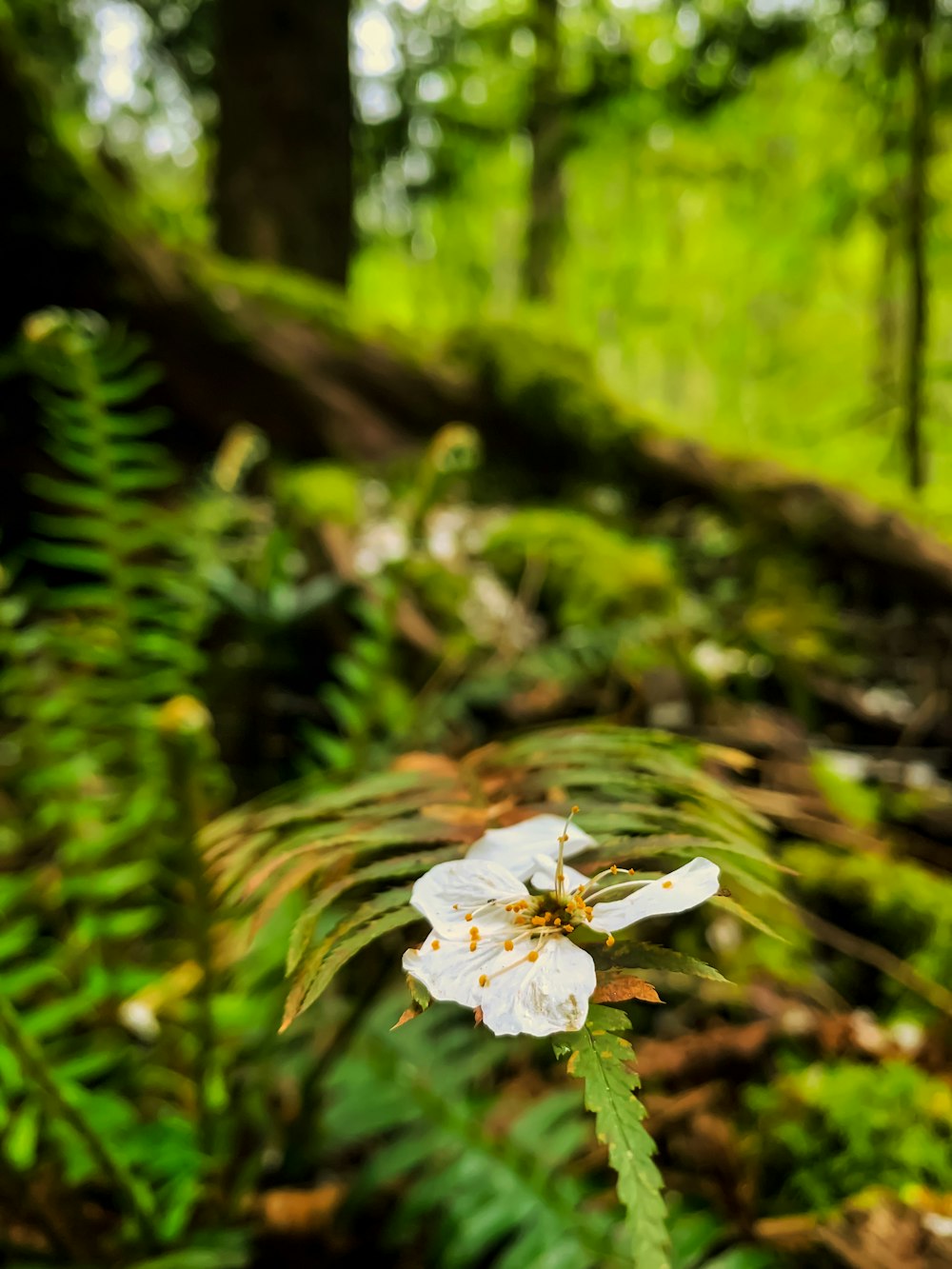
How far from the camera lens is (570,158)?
348 centimetres

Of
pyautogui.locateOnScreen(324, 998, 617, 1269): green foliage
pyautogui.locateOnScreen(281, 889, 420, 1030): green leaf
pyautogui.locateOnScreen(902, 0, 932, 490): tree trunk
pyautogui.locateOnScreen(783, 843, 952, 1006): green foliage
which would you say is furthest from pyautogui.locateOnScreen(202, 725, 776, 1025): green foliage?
pyautogui.locateOnScreen(902, 0, 932, 490): tree trunk

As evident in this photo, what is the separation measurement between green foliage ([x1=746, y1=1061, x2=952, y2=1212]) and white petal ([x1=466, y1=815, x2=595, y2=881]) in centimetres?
63

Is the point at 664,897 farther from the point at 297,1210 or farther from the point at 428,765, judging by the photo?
the point at 297,1210

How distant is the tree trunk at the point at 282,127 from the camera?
307cm

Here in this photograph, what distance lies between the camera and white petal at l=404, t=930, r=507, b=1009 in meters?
0.38

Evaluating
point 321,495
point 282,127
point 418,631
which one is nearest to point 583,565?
point 418,631

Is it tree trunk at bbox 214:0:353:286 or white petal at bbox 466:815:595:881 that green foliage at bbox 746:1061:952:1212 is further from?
tree trunk at bbox 214:0:353:286

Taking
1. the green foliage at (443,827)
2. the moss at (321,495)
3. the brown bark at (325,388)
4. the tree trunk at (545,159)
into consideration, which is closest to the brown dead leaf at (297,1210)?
the green foliage at (443,827)

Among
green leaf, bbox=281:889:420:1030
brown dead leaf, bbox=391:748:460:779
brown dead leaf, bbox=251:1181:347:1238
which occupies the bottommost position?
brown dead leaf, bbox=251:1181:347:1238

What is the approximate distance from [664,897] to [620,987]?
0.05 meters

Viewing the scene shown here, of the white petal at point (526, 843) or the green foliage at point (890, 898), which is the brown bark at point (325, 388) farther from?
the white petal at point (526, 843)

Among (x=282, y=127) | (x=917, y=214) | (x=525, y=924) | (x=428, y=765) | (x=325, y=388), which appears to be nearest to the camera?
(x=525, y=924)

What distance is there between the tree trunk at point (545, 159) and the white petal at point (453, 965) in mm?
3655

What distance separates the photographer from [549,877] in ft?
1.48
